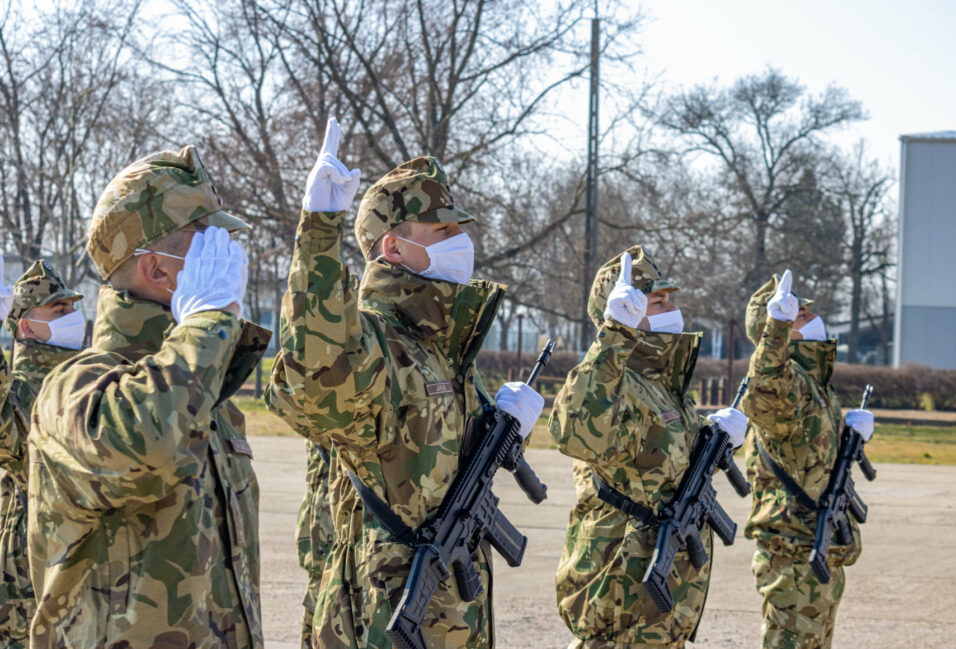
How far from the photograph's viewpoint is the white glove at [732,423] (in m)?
5.94

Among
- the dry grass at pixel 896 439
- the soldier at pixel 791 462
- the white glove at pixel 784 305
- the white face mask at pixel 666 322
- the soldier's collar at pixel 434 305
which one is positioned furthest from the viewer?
the dry grass at pixel 896 439

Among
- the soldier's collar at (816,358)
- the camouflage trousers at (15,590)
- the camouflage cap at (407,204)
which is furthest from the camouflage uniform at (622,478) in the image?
the camouflage trousers at (15,590)

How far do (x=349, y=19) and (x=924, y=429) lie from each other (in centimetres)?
1346

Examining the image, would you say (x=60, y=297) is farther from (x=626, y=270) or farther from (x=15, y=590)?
(x=626, y=270)

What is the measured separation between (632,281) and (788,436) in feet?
6.45

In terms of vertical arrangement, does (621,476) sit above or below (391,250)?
below

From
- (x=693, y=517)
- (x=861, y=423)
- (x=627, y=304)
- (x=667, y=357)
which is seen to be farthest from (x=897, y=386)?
(x=627, y=304)

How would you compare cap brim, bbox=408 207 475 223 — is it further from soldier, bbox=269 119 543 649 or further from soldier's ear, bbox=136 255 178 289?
soldier's ear, bbox=136 255 178 289

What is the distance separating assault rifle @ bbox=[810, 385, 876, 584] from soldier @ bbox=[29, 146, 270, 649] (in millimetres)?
4663

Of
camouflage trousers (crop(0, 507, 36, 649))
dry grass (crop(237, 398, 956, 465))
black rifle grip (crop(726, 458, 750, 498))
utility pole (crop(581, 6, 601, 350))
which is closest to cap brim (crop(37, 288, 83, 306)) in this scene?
camouflage trousers (crop(0, 507, 36, 649))

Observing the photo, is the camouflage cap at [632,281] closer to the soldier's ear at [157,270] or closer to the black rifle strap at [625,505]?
the black rifle strap at [625,505]

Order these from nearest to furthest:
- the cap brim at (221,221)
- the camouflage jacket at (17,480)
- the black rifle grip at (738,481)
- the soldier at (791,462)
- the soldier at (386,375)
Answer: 1. the cap brim at (221,221)
2. the soldier at (386,375)
3. the camouflage jacket at (17,480)
4. the black rifle grip at (738,481)
5. the soldier at (791,462)

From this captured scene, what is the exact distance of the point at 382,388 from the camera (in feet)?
10.9

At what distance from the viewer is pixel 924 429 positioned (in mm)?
21672
